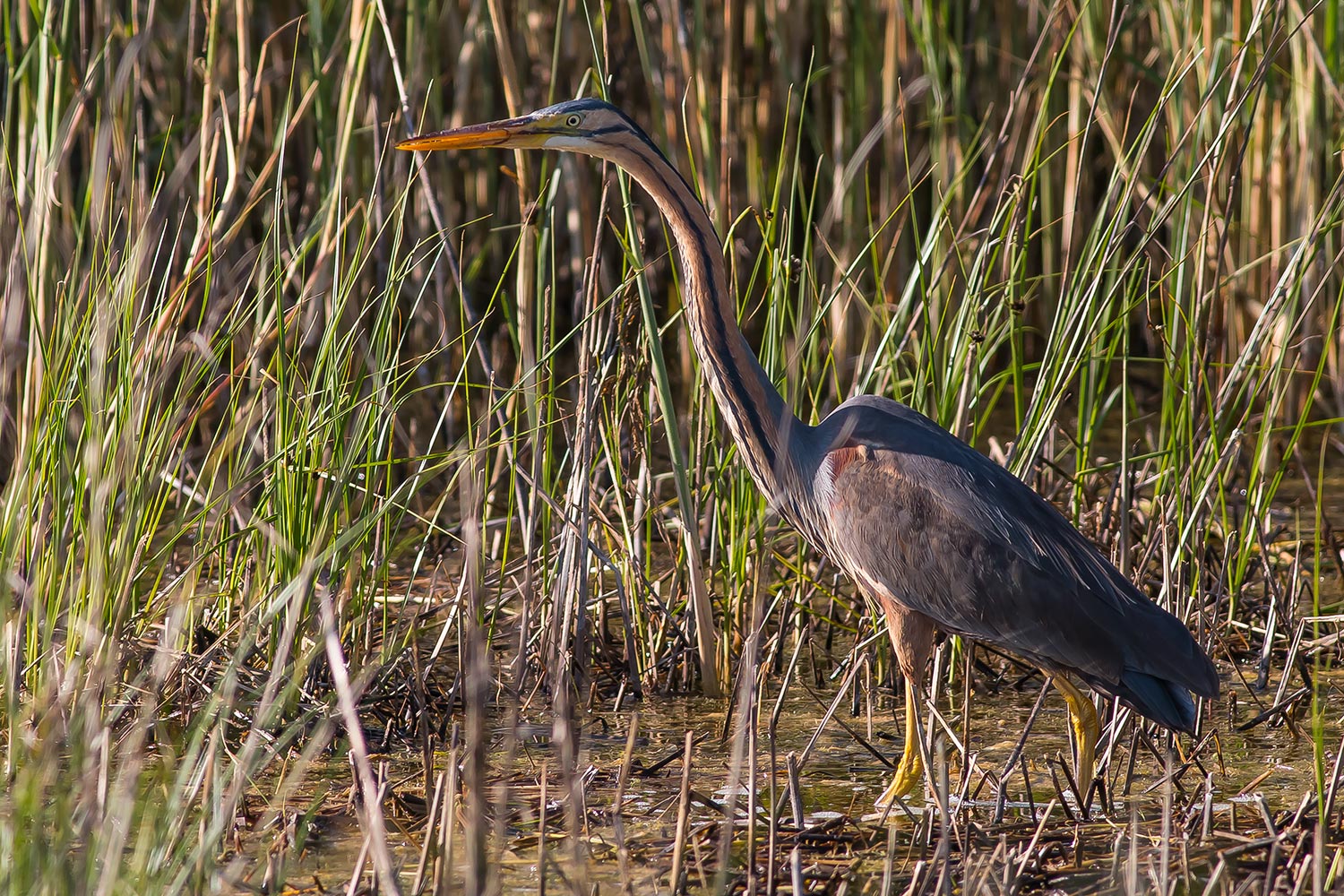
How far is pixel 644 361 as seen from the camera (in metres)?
3.45

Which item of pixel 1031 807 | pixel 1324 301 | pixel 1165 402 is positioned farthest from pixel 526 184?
pixel 1324 301

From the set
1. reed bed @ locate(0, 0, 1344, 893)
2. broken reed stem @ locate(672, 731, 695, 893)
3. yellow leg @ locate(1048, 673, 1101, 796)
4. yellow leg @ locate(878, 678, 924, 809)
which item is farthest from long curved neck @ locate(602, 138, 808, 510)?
broken reed stem @ locate(672, 731, 695, 893)

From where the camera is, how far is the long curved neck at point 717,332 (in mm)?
3281

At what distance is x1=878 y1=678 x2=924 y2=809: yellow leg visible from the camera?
3090 mm

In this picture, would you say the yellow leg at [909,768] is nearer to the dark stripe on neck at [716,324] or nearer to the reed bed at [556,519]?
the reed bed at [556,519]

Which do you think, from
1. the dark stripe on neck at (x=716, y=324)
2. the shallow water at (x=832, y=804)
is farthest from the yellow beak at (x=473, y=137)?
the shallow water at (x=832, y=804)

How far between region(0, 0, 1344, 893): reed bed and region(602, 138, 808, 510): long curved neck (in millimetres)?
116

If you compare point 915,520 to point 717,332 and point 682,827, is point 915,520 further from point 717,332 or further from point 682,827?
point 682,827

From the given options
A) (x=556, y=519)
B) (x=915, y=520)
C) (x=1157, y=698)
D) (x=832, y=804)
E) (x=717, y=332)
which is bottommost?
(x=832, y=804)

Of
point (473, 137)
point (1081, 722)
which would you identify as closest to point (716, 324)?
point (473, 137)

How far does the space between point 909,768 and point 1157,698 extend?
49 centimetres

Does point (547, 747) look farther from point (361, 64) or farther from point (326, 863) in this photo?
point (361, 64)

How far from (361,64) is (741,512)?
4.32ft

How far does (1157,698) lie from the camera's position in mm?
3096
